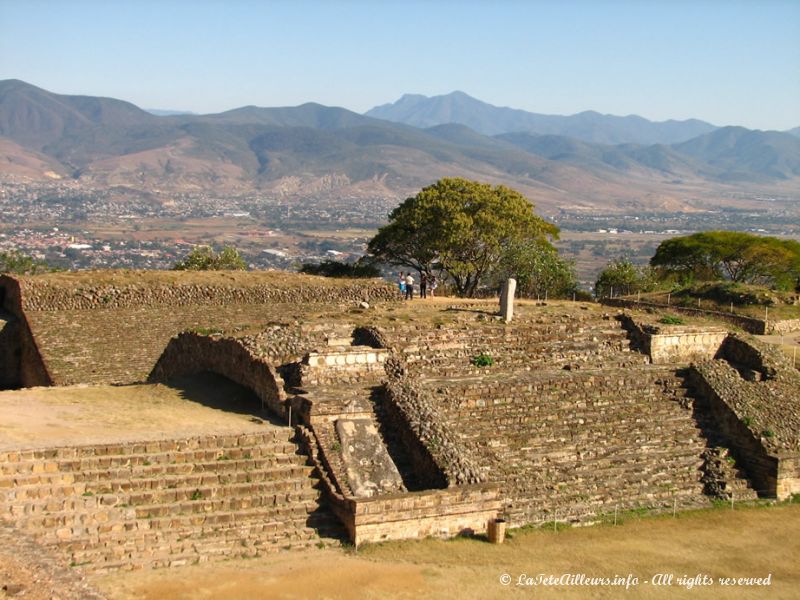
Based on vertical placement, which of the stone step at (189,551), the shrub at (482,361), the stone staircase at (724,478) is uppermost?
the shrub at (482,361)

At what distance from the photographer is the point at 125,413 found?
18.7 m

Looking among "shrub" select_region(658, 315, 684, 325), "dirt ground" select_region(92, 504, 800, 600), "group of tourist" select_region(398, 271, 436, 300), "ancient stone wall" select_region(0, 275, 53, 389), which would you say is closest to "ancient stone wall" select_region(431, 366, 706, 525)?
"dirt ground" select_region(92, 504, 800, 600)

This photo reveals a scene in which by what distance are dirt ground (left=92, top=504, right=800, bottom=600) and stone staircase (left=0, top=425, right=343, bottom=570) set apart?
49 centimetres

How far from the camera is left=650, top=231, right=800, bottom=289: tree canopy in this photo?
49656mm

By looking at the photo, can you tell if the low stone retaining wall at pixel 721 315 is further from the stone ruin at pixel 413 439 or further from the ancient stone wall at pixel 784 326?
the stone ruin at pixel 413 439

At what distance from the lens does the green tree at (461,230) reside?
40.0 metres

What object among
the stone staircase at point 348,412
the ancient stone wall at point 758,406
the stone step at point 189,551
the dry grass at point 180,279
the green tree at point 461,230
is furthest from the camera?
the green tree at point 461,230

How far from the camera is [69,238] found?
141 meters

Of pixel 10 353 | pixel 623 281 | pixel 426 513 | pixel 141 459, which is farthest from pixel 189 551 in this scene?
pixel 623 281

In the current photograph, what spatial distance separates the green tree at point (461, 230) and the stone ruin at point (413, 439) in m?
13.0

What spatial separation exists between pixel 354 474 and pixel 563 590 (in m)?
4.28

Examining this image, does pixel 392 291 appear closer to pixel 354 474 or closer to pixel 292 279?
pixel 292 279

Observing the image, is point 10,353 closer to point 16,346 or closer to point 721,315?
point 16,346

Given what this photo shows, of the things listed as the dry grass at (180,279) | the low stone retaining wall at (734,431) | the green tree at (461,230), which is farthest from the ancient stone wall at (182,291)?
the low stone retaining wall at (734,431)
